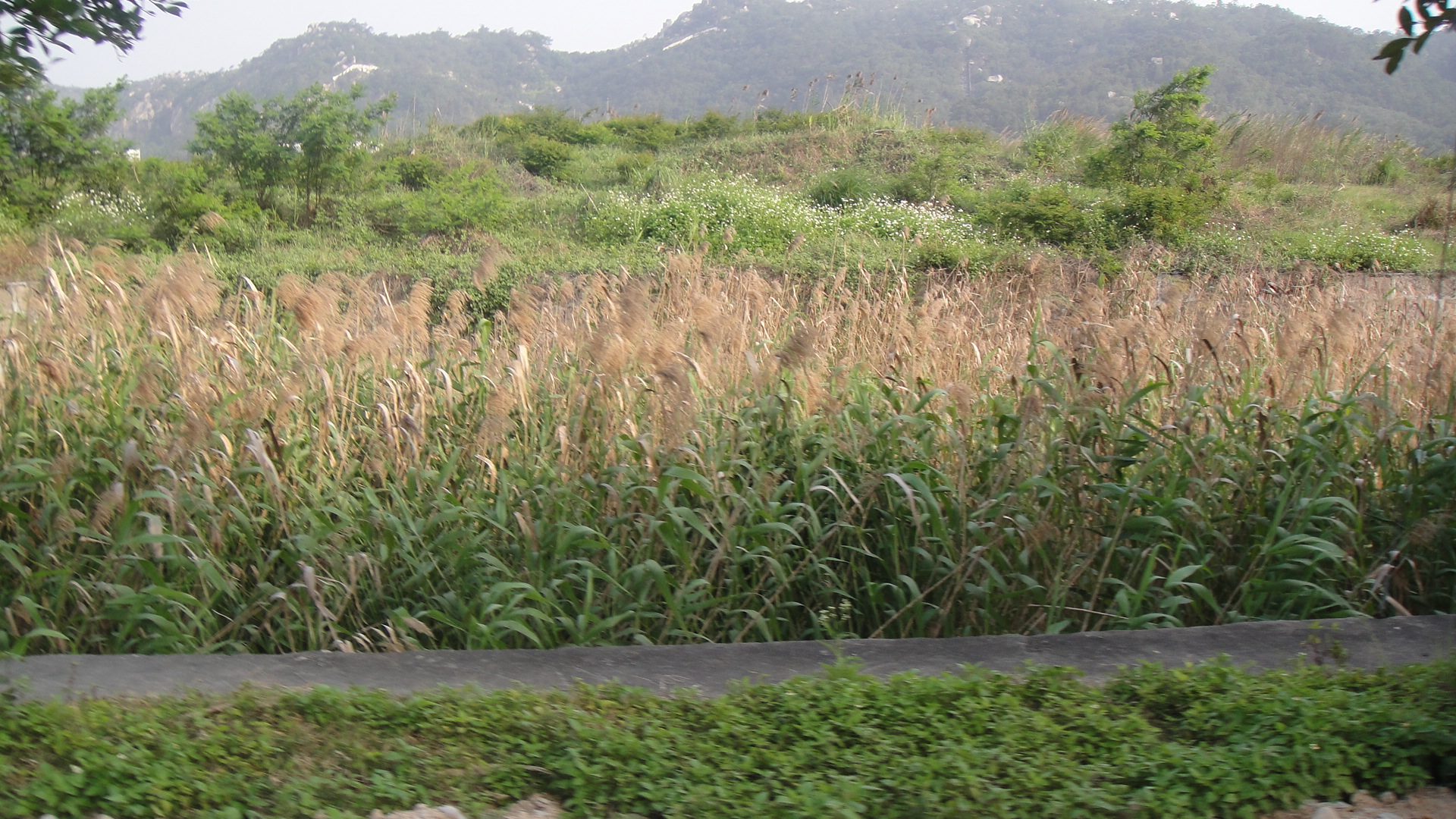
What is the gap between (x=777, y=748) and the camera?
7.85 feet

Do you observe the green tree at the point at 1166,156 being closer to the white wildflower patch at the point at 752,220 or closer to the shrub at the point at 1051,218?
the shrub at the point at 1051,218

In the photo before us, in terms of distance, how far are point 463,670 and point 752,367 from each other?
1.60 m

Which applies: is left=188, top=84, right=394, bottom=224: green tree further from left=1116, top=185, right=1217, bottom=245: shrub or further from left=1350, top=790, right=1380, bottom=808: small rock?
left=1350, top=790, right=1380, bottom=808: small rock

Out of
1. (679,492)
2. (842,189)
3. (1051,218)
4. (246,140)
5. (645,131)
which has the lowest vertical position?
(679,492)

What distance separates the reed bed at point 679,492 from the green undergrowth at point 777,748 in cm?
62

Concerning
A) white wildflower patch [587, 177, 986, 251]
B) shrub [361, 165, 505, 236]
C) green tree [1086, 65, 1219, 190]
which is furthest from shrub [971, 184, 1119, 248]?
shrub [361, 165, 505, 236]

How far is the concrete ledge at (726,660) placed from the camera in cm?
276

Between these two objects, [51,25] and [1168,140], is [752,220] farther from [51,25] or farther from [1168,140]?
[51,25]

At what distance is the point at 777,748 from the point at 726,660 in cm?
53

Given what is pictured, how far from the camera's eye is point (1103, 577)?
3.43 m

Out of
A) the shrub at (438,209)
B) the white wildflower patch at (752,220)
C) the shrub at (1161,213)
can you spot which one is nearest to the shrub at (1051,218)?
the shrub at (1161,213)

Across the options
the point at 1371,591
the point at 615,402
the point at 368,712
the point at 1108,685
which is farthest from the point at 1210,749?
the point at 615,402

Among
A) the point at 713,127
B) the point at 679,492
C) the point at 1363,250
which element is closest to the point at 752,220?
the point at 1363,250

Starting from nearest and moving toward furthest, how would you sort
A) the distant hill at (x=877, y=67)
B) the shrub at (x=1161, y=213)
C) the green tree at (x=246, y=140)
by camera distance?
1. the shrub at (x=1161, y=213)
2. the green tree at (x=246, y=140)
3. the distant hill at (x=877, y=67)
